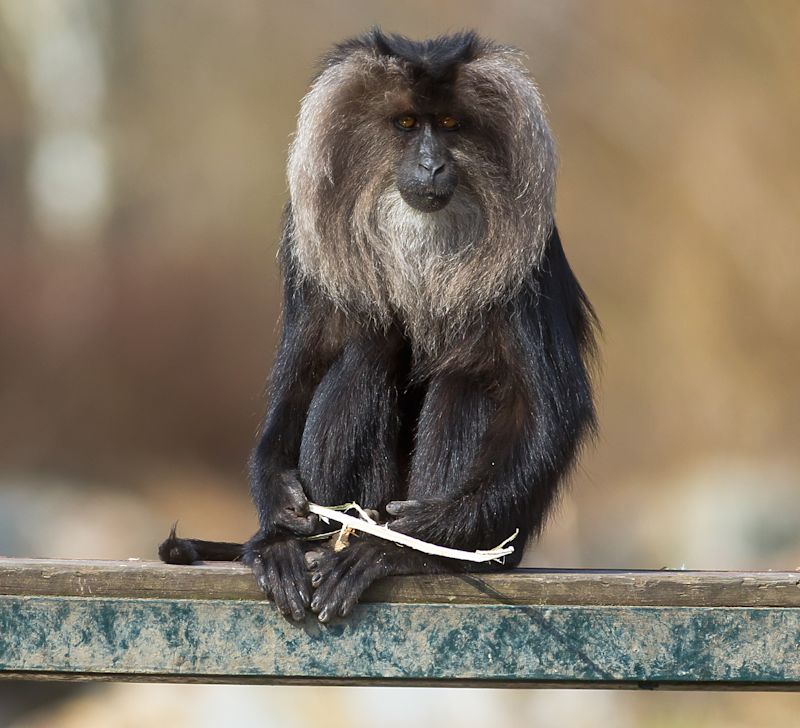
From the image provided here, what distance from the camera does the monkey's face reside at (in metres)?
3.63

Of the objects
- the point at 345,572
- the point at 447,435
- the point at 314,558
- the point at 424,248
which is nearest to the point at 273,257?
the point at 424,248

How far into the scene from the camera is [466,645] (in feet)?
10.4

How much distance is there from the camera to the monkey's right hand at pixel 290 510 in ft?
11.8

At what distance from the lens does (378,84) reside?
372cm

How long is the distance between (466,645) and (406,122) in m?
1.37

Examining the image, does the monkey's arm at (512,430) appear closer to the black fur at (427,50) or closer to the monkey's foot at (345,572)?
the monkey's foot at (345,572)

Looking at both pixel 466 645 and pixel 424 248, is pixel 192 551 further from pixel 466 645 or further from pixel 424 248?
pixel 424 248

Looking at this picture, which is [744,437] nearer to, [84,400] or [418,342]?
[84,400]

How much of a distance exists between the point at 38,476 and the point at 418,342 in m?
5.69

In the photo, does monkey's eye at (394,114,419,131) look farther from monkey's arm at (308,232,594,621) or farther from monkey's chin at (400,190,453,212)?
monkey's arm at (308,232,594,621)

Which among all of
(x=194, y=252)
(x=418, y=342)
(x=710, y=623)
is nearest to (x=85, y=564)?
(x=418, y=342)

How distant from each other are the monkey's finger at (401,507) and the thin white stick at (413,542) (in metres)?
0.06

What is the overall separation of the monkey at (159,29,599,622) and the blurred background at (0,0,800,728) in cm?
472

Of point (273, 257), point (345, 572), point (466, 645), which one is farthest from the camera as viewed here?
point (273, 257)
